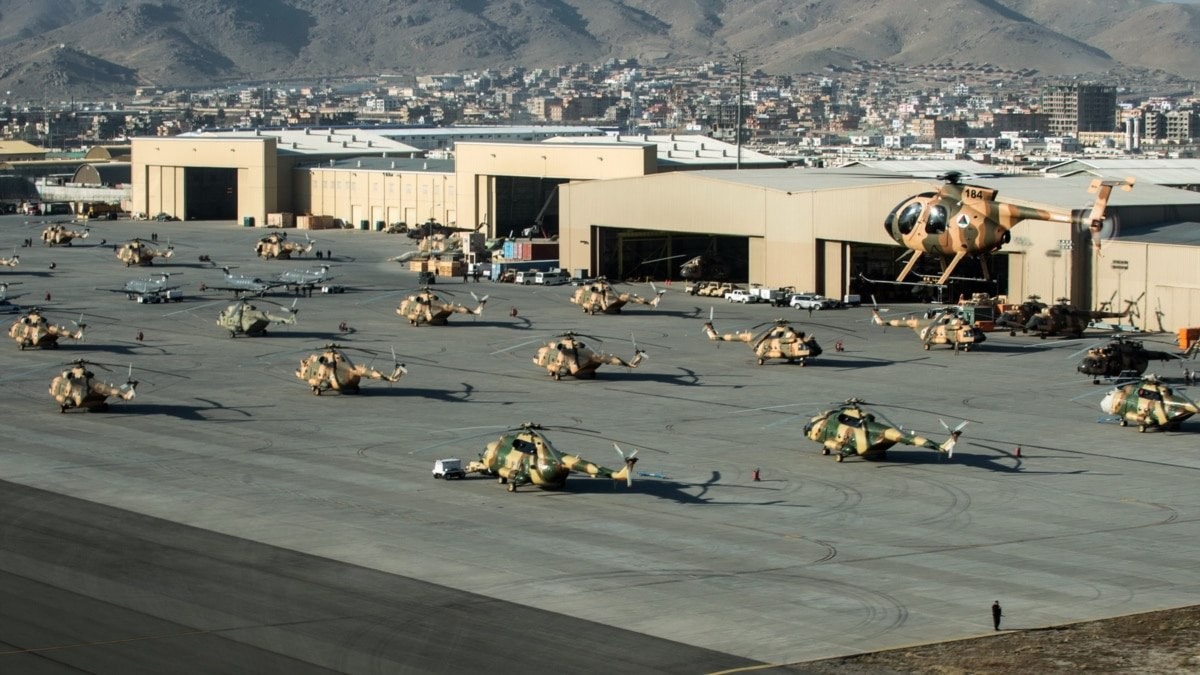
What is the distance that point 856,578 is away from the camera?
43.2 meters

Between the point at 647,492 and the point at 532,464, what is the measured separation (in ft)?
11.3

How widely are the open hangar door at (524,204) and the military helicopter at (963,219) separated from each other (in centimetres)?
7445

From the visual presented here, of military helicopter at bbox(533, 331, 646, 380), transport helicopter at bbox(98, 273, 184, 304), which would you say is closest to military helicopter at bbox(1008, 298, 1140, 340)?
military helicopter at bbox(533, 331, 646, 380)

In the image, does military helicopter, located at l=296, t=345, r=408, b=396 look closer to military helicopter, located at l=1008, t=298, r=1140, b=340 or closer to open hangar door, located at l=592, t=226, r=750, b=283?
military helicopter, located at l=1008, t=298, r=1140, b=340

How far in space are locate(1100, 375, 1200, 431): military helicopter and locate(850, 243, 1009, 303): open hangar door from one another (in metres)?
40.8

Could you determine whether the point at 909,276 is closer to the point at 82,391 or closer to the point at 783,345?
the point at 783,345

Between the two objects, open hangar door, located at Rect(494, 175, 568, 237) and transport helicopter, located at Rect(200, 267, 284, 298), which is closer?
transport helicopter, located at Rect(200, 267, 284, 298)

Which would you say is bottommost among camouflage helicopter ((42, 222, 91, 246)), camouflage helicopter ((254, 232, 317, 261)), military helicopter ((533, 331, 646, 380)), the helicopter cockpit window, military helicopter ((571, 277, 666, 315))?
military helicopter ((533, 331, 646, 380))

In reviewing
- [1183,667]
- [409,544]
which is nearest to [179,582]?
[409,544]

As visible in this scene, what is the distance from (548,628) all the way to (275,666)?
606 cm

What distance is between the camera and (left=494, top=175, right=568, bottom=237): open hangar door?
152 metres

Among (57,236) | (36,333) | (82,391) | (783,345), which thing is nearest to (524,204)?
(57,236)

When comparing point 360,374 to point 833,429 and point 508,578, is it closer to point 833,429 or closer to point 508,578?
point 833,429

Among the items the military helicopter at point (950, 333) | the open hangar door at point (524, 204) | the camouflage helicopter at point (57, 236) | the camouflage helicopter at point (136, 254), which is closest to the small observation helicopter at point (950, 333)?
the military helicopter at point (950, 333)
